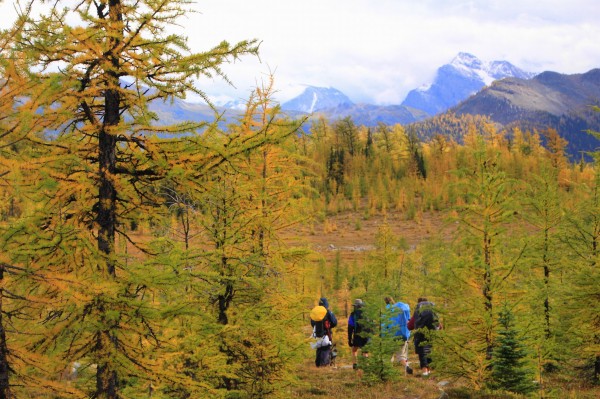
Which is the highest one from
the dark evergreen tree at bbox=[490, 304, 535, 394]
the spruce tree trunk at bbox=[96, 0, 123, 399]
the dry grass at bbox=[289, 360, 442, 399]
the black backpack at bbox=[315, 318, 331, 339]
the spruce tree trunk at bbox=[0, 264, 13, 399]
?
the spruce tree trunk at bbox=[96, 0, 123, 399]

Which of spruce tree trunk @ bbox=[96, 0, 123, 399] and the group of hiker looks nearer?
spruce tree trunk @ bbox=[96, 0, 123, 399]

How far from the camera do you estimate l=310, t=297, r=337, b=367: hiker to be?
38.1 feet

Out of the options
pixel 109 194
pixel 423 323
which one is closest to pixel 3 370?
pixel 109 194

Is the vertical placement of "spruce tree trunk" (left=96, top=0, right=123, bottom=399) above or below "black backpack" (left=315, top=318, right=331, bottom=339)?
above

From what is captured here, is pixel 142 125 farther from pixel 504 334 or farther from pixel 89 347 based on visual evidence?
pixel 504 334

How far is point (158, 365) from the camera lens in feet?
16.6

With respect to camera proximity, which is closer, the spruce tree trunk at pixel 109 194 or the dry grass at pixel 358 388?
the spruce tree trunk at pixel 109 194

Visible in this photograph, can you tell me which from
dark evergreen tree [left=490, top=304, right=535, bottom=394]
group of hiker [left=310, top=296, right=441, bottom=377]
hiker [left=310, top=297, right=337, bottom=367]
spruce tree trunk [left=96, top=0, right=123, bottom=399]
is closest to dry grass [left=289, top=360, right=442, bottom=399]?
group of hiker [left=310, top=296, right=441, bottom=377]

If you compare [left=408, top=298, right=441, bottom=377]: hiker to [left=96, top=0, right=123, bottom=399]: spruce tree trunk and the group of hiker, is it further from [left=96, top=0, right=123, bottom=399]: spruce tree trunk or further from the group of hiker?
[left=96, top=0, right=123, bottom=399]: spruce tree trunk

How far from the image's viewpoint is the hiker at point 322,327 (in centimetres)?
1162

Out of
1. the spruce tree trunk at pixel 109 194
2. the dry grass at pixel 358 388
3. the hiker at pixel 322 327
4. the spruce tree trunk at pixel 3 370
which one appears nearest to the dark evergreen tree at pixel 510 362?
the dry grass at pixel 358 388

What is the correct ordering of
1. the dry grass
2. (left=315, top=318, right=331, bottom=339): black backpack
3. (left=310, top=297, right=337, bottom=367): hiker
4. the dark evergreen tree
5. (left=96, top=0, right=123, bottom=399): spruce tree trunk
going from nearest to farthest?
(left=96, top=0, right=123, bottom=399): spruce tree trunk, the dark evergreen tree, the dry grass, (left=310, top=297, right=337, bottom=367): hiker, (left=315, top=318, right=331, bottom=339): black backpack

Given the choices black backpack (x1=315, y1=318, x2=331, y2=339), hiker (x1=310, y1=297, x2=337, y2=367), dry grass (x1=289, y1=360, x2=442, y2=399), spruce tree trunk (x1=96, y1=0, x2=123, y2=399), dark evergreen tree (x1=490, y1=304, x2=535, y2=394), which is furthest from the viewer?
black backpack (x1=315, y1=318, x2=331, y2=339)

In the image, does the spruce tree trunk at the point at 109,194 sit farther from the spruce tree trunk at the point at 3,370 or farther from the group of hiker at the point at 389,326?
the group of hiker at the point at 389,326
